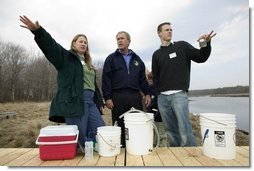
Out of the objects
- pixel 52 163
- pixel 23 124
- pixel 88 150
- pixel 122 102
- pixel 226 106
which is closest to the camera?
pixel 52 163

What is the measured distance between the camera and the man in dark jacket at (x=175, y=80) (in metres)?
2.36

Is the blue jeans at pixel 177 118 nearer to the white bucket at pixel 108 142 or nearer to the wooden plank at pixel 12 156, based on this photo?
the white bucket at pixel 108 142

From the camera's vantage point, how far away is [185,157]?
6.82 feet

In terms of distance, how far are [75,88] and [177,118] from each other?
0.98 m

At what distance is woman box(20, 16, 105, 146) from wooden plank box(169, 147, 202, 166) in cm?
72

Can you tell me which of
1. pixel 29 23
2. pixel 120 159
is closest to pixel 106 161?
pixel 120 159

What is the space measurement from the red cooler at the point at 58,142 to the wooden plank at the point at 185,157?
86 centimetres

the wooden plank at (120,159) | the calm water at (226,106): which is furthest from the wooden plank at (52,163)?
the calm water at (226,106)

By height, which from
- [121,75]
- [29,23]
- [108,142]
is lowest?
[108,142]

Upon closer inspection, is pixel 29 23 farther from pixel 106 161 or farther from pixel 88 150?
pixel 106 161

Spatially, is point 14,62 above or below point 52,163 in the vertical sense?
above

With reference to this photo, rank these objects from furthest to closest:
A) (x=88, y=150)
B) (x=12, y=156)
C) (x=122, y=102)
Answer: (x=122, y=102) < (x=12, y=156) < (x=88, y=150)

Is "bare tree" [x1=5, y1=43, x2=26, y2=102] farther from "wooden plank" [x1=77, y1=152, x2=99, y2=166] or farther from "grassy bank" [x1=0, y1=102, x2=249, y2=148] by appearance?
"wooden plank" [x1=77, y1=152, x2=99, y2=166]

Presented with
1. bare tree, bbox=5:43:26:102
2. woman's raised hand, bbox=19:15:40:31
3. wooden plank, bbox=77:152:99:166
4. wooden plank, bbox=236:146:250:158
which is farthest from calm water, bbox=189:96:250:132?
bare tree, bbox=5:43:26:102
